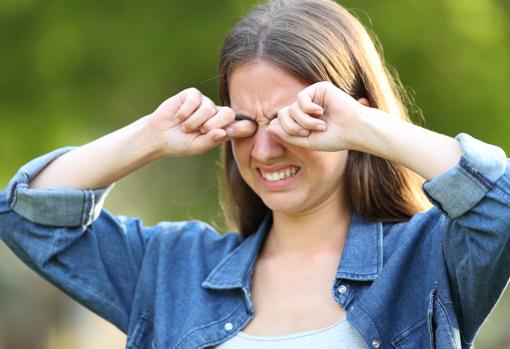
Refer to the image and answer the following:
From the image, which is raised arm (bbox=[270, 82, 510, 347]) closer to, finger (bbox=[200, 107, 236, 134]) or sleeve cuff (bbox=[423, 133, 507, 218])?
sleeve cuff (bbox=[423, 133, 507, 218])

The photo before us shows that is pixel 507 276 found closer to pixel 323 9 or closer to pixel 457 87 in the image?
pixel 323 9

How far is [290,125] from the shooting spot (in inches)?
112

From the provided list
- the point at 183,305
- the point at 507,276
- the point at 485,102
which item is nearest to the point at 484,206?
the point at 507,276

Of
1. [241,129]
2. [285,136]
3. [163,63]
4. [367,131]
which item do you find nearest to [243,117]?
[241,129]

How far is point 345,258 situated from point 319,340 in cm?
27

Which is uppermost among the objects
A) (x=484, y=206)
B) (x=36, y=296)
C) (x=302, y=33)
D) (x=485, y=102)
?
(x=302, y=33)

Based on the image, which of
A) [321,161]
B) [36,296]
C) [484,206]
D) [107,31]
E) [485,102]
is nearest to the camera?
[484,206]

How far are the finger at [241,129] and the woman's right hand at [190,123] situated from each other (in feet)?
0.05

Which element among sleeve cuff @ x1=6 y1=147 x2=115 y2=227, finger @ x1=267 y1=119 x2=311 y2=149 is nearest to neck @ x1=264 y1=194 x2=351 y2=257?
finger @ x1=267 y1=119 x2=311 y2=149

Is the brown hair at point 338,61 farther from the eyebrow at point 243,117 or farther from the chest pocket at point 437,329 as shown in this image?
the chest pocket at point 437,329

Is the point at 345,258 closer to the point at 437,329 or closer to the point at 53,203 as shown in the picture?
the point at 437,329

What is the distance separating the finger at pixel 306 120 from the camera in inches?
110

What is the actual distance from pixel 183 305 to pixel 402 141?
867 millimetres

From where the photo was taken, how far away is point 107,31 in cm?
654
